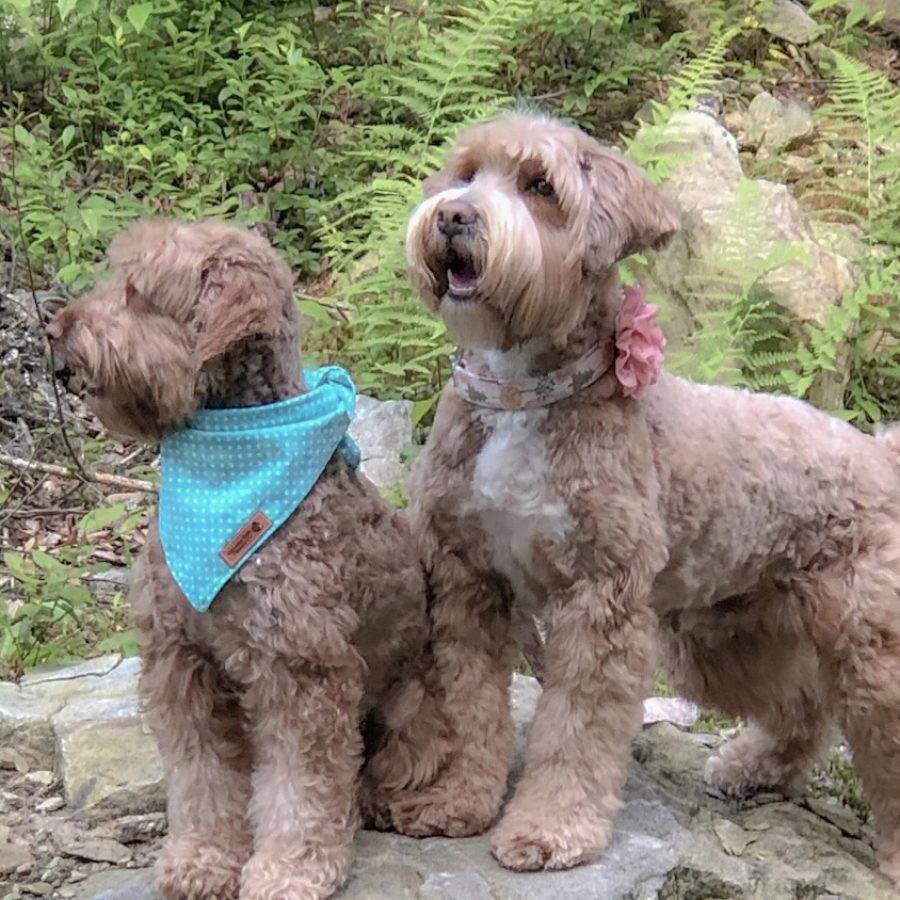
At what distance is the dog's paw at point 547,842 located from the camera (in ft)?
11.8

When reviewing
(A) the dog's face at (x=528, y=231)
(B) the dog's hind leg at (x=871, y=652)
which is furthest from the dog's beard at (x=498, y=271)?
(B) the dog's hind leg at (x=871, y=652)

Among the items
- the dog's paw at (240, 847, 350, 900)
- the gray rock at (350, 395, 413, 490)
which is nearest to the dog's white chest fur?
the dog's paw at (240, 847, 350, 900)

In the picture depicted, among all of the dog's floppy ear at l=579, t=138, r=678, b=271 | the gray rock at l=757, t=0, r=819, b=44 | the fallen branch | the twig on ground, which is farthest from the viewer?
the gray rock at l=757, t=0, r=819, b=44

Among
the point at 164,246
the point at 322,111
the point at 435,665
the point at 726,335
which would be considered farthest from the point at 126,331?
the point at 322,111

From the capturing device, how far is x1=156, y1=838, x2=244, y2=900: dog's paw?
340 centimetres

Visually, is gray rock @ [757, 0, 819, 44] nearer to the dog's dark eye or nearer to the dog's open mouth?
the dog's dark eye

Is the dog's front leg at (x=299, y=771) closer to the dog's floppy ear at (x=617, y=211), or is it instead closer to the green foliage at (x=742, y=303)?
the dog's floppy ear at (x=617, y=211)

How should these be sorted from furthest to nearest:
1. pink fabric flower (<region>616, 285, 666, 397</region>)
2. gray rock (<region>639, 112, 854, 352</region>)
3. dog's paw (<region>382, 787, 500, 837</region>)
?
gray rock (<region>639, 112, 854, 352</region>)
dog's paw (<region>382, 787, 500, 837</region>)
pink fabric flower (<region>616, 285, 666, 397</region>)

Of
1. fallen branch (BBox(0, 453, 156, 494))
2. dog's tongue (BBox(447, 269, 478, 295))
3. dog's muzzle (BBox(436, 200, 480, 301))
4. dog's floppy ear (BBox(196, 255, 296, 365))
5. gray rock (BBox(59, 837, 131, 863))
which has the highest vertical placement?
dog's muzzle (BBox(436, 200, 480, 301))

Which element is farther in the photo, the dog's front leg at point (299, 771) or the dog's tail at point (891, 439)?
the dog's tail at point (891, 439)

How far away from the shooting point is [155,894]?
141 inches

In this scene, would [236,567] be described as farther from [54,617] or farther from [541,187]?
[54,617]

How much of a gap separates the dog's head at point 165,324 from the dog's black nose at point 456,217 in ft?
1.47

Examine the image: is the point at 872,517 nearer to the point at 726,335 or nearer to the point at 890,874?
the point at 890,874
